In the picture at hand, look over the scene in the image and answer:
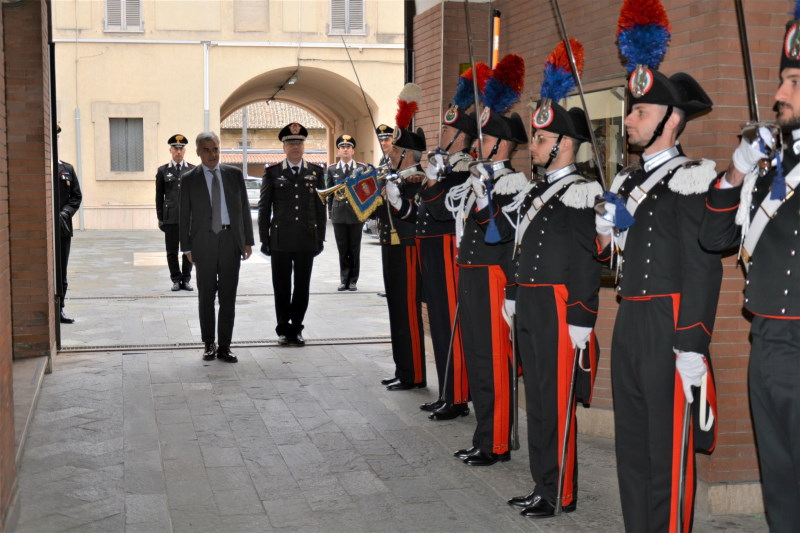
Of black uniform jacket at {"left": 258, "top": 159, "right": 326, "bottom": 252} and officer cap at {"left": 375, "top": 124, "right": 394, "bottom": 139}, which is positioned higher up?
officer cap at {"left": 375, "top": 124, "right": 394, "bottom": 139}

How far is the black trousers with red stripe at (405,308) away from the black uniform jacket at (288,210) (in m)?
1.50

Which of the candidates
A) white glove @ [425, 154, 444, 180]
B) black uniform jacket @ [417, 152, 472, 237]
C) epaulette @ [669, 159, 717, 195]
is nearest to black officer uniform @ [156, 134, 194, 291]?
black uniform jacket @ [417, 152, 472, 237]

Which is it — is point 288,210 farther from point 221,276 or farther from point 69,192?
point 69,192

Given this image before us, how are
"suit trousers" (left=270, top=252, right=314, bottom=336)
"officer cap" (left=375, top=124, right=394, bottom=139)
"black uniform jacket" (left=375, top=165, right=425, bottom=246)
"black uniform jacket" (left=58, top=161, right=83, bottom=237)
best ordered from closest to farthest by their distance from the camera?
"black uniform jacket" (left=375, top=165, right=425, bottom=246)
"officer cap" (left=375, top=124, right=394, bottom=139)
"suit trousers" (left=270, top=252, right=314, bottom=336)
"black uniform jacket" (left=58, top=161, right=83, bottom=237)

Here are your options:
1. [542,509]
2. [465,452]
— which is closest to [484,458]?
[465,452]

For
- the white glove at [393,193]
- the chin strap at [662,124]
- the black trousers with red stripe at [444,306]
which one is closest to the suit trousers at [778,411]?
the chin strap at [662,124]

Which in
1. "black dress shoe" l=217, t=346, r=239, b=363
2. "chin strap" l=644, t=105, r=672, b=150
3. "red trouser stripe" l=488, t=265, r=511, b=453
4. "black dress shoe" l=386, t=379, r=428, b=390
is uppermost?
"chin strap" l=644, t=105, r=672, b=150

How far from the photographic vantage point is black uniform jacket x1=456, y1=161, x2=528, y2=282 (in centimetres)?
467

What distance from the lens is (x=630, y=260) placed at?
12.0 feet

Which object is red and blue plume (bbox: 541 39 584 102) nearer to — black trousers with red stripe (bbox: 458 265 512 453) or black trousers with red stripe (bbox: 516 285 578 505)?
black trousers with red stripe (bbox: 516 285 578 505)

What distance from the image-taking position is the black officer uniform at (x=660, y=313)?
3453 millimetres

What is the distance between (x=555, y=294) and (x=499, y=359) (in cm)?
86

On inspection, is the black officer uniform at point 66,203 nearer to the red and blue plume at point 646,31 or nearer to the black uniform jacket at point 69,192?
the black uniform jacket at point 69,192

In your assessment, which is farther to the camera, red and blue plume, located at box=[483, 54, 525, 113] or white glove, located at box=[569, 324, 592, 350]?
red and blue plume, located at box=[483, 54, 525, 113]
